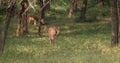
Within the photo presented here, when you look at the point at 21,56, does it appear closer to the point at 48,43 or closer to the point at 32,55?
the point at 32,55

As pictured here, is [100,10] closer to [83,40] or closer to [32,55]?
[83,40]

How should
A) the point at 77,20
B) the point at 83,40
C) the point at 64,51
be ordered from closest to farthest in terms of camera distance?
the point at 64,51, the point at 83,40, the point at 77,20

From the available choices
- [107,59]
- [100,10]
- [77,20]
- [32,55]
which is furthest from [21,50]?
[100,10]

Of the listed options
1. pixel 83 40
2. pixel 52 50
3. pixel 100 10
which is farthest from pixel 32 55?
pixel 100 10

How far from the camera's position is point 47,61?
772 inches

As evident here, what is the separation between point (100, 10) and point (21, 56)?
38816 mm

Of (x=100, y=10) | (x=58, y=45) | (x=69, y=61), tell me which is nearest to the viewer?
(x=69, y=61)

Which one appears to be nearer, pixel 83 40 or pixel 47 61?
pixel 47 61

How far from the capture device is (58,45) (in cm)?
2611

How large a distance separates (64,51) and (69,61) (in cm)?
414

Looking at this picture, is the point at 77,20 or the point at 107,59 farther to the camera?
the point at 77,20

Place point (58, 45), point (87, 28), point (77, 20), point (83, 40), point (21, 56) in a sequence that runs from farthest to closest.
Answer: point (77, 20) < point (87, 28) < point (83, 40) < point (58, 45) < point (21, 56)

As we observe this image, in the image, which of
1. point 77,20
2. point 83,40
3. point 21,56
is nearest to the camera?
point 21,56

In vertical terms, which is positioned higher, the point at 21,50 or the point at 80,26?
the point at 21,50
